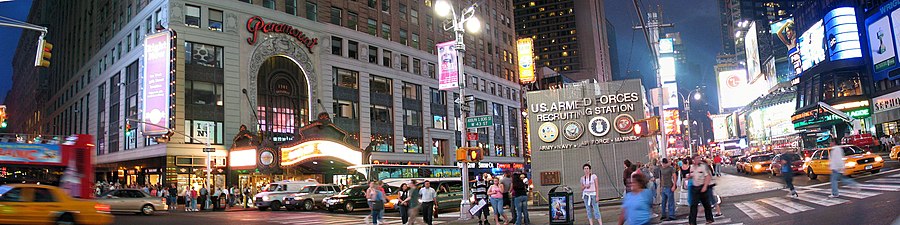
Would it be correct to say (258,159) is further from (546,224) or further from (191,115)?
(546,224)

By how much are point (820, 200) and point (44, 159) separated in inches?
934

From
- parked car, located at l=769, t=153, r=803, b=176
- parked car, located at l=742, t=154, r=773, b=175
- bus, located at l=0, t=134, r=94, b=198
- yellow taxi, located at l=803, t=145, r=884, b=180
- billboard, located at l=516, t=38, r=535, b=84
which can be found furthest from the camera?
billboard, located at l=516, t=38, r=535, b=84

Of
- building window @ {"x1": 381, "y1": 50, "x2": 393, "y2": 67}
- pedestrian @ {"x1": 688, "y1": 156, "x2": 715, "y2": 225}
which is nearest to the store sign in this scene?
building window @ {"x1": 381, "y1": 50, "x2": 393, "y2": 67}

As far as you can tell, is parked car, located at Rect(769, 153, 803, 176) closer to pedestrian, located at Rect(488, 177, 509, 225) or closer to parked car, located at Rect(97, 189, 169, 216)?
pedestrian, located at Rect(488, 177, 509, 225)

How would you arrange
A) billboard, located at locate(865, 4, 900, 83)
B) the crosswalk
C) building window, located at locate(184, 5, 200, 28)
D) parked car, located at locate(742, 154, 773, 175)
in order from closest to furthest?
the crosswalk → parked car, located at locate(742, 154, 773, 175) → building window, located at locate(184, 5, 200, 28) → billboard, located at locate(865, 4, 900, 83)

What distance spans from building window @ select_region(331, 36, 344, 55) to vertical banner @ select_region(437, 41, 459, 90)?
31123 mm

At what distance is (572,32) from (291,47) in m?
128

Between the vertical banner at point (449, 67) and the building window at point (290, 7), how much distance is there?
29.5 meters

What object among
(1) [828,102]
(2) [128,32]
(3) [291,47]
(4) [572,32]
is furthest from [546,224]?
(4) [572,32]

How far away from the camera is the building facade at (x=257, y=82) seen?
138 ft

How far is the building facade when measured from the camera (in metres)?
42.1

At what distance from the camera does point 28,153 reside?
67.3ft

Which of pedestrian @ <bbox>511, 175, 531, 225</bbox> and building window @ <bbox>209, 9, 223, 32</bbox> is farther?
building window @ <bbox>209, 9, 223, 32</bbox>

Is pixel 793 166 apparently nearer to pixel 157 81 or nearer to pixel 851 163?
pixel 851 163
